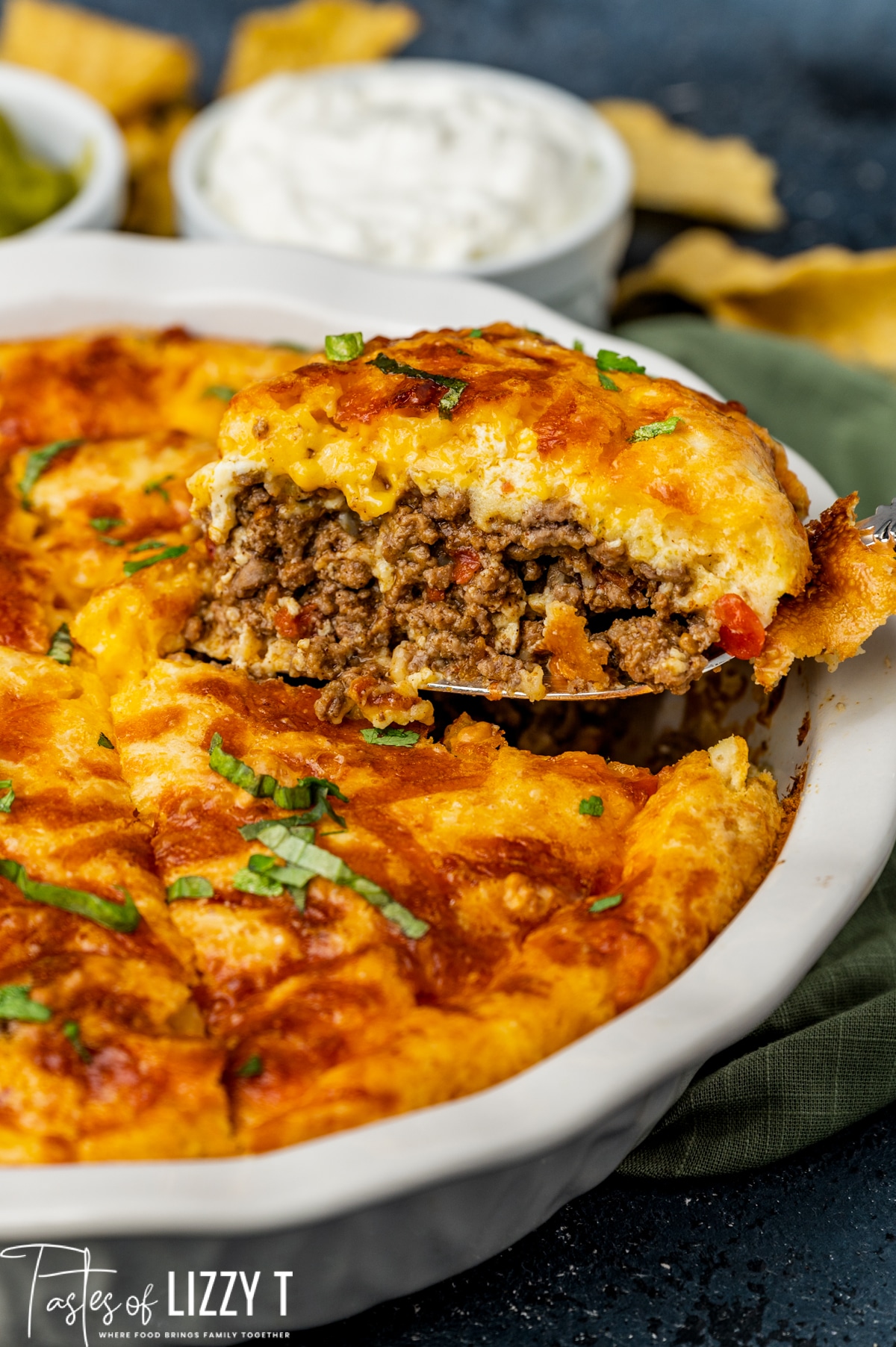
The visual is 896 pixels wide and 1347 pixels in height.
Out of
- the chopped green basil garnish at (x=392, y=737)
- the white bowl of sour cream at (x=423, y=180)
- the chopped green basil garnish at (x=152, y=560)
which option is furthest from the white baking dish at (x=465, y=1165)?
the white bowl of sour cream at (x=423, y=180)

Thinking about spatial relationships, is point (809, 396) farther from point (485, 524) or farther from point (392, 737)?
point (392, 737)

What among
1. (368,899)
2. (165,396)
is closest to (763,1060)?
(368,899)

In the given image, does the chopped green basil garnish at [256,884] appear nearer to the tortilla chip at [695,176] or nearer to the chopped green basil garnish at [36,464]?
the chopped green basil garnish at [36,464]

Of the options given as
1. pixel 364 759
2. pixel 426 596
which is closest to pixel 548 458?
pixel 426 596

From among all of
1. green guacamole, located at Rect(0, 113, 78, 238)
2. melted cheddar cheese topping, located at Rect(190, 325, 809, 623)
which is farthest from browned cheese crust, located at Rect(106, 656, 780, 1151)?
green guacamole, located at Rect(0, 113, 78, 238)

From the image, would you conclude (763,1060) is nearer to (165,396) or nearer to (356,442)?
(356,442)
